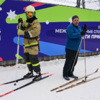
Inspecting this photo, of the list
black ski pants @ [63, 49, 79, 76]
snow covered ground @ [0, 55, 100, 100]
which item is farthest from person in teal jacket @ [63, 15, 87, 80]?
snow covered ground @ [0, 55, 100, 100]

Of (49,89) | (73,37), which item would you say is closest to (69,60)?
(73,37)

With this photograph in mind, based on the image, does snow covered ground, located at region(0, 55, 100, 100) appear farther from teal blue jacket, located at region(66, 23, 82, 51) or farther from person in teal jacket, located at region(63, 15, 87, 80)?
teal blue jacket, located at region(66, 23, 82, 51)

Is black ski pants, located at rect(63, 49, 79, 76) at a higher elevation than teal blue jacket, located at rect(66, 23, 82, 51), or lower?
lower

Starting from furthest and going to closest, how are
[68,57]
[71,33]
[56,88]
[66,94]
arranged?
[68,57] < [71,33] < [56,88] < [66,94]

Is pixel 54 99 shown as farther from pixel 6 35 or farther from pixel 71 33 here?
pixel 6 35

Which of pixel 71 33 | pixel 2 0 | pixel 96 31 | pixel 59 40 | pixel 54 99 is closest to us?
pixel 54 99

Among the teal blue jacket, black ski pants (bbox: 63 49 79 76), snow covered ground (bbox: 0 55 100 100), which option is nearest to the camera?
snow covered ground (bbox: 0 55 100 100)

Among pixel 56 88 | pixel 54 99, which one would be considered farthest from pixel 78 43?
pixel 54 99

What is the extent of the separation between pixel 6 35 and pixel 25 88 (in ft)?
8.17

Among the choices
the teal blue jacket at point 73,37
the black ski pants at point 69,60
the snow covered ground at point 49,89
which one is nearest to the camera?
the snow covered ground at point 49,89

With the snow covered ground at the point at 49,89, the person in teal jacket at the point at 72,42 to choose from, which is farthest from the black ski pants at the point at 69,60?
the snow covered ground at the point at 49,89

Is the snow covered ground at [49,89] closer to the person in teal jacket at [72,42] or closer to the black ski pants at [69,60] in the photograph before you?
the black ski pants at [69,60]

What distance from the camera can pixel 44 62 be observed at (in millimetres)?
6598

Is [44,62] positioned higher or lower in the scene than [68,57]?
lower
